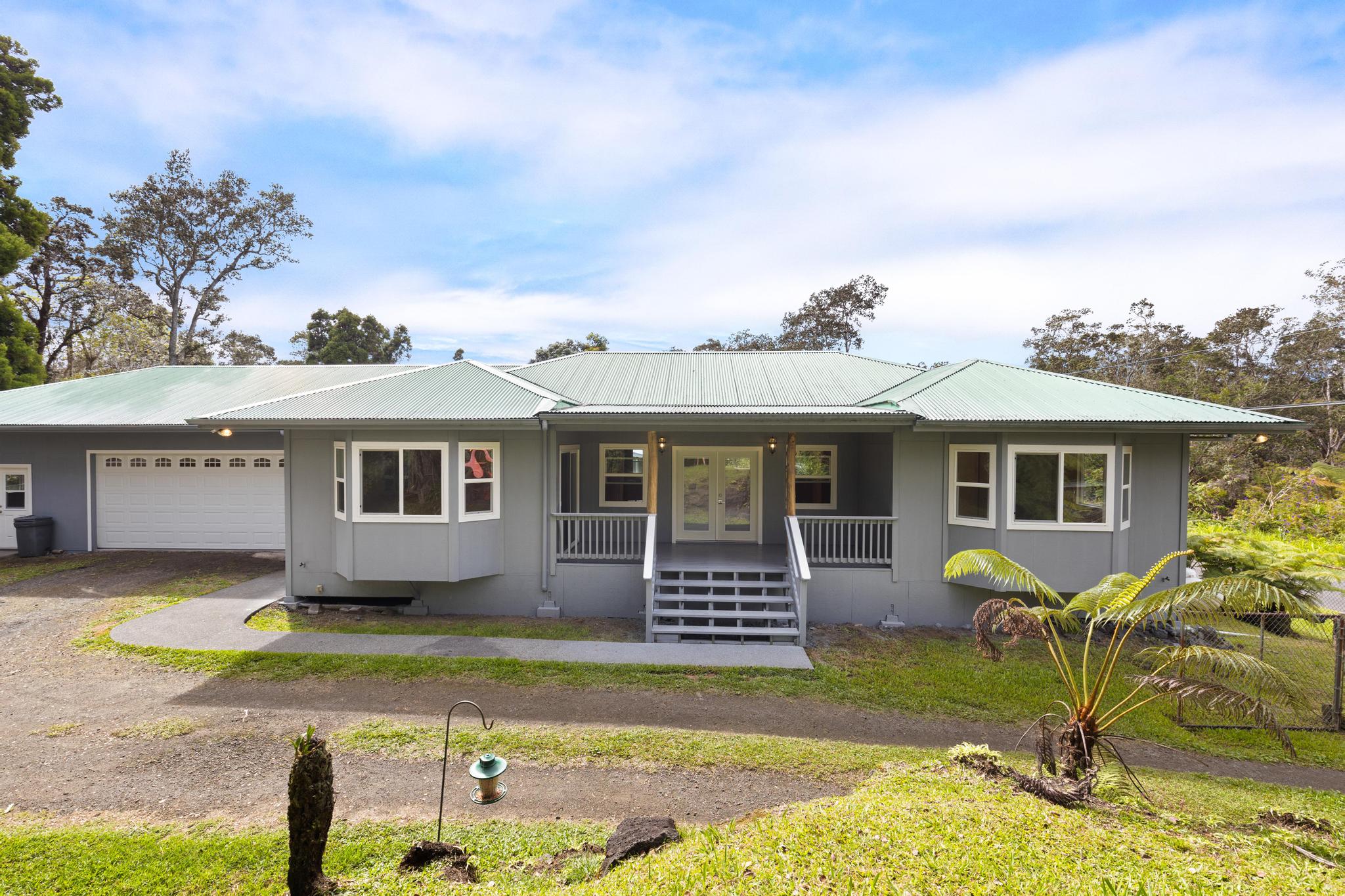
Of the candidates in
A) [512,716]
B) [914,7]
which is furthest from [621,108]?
[512,716]

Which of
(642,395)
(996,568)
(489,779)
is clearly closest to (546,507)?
(642,395)

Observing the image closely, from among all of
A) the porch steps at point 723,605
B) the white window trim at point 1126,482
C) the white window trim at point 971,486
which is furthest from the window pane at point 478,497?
the white window trim at point 1126,482

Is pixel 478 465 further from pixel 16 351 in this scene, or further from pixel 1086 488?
pixel 16 351

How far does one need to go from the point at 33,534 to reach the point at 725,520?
50.6 ft

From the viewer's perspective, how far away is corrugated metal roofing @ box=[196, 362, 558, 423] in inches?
325

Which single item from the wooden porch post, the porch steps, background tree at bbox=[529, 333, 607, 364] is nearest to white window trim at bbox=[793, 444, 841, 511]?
the porch steps

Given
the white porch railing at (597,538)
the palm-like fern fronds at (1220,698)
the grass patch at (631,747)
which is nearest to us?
the palm-like fern fronds at (1220,698)

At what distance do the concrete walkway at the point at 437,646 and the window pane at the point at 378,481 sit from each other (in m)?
1.87

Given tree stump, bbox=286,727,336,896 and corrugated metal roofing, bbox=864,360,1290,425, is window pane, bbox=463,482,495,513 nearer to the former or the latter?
tree stump, bbox=286,727,336,896

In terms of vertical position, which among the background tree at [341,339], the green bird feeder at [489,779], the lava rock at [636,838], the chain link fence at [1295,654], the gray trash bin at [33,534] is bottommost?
the chain link fence at [1295,654]

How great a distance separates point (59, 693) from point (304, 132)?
11.3 m

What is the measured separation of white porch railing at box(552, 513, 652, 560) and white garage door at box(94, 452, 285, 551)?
8.04 meters

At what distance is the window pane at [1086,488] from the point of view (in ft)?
27.3

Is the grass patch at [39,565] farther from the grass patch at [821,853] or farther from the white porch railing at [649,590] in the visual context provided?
the white porch railing at [649,590]
